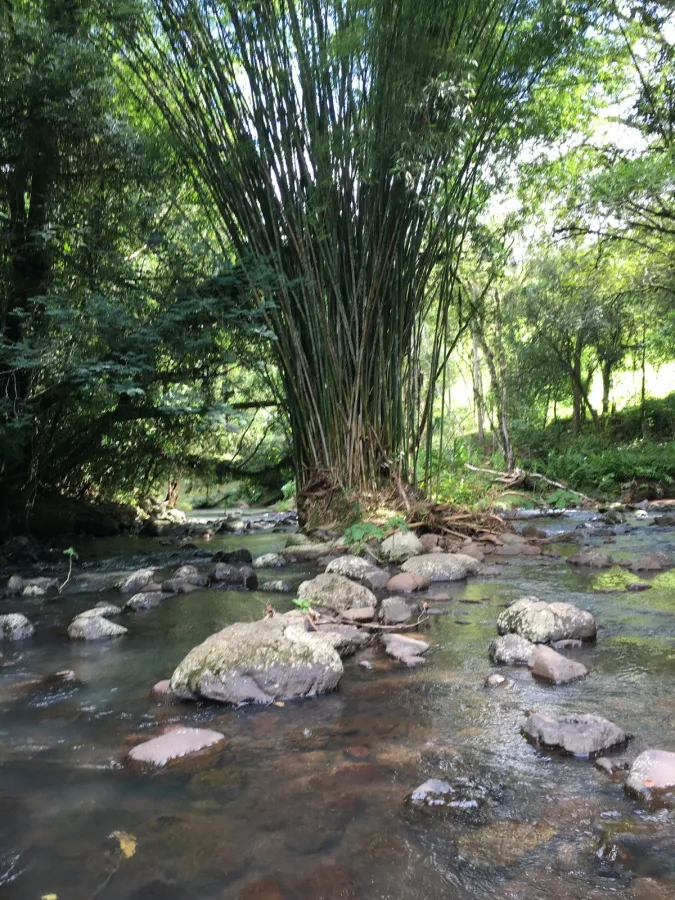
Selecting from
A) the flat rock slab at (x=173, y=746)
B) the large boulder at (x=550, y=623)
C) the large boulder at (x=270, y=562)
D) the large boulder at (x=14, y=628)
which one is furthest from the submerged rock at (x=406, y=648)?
the large boulder at (x=270, y=562)

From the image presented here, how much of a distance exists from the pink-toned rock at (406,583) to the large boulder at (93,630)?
1880 mm

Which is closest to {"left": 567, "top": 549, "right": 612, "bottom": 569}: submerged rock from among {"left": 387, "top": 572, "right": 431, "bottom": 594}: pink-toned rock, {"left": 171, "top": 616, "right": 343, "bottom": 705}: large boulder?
{"left": 387, "top": 572, "right": 431, "bottom": 594}: pink-toned rock

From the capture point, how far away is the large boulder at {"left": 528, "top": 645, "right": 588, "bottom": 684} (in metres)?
2.41

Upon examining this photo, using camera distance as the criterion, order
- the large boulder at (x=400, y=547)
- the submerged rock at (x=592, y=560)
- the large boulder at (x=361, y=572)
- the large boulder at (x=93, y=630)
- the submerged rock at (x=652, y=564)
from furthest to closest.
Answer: the large boulder at (x=400, y=547) → the submerged rock at (x=592, y=560) → the submerged rock at (x=652, y=564) → the large boulder at (x=361, y=572) → the large boulder at (x=93, y=630)

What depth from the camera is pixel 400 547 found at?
548 cm

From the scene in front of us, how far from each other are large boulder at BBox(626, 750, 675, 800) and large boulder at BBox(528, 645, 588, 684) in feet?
2.38

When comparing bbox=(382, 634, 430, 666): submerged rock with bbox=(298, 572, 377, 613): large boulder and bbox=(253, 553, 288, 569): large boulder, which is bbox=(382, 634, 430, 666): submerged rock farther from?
bbox=(253, 553, 288, 569): large boulder

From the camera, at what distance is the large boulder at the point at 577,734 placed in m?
1.82

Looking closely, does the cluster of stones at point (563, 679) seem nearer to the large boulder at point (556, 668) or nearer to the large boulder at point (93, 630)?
the large boulder at point (556, 668)

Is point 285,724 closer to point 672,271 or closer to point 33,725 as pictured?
point 33,725

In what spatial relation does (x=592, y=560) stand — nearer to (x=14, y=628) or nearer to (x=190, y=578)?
(x=190, y=578)

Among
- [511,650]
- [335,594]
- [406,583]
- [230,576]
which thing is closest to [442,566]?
[406,583]

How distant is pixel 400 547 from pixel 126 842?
416 centimetres

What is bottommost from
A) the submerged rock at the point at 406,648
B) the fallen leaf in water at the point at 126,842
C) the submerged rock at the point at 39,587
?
Answer: the submerged rock at the point at 39,587
